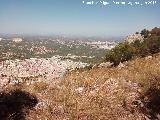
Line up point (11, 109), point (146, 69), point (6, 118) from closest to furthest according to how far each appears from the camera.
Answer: point (6, 118) < point (11, 109) < point (146, 69)

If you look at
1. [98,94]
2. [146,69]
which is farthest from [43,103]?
[146,69]

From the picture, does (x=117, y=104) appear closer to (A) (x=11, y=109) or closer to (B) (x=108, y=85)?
(B) (x=108, y=85)

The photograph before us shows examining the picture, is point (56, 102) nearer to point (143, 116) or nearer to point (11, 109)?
point (11, 109)

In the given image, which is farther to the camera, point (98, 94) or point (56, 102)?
point (98, 94)

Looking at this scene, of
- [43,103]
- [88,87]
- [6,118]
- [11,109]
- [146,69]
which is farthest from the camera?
[146,69]

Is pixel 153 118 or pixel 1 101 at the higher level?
pixel 1 101

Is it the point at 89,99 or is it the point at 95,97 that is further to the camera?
the point at 95,97
